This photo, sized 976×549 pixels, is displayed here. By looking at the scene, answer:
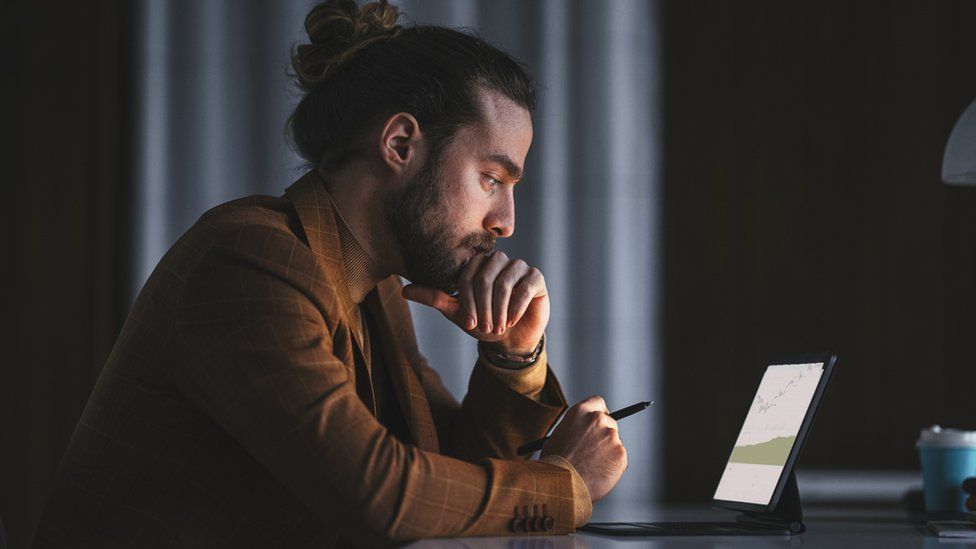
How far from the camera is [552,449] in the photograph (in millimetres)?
1303

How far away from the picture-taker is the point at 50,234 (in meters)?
3.09

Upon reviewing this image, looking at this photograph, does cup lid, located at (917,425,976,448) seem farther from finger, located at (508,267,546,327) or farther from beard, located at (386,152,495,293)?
beard, located at (386,152,495,293)

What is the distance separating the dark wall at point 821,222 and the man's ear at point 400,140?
1795mm

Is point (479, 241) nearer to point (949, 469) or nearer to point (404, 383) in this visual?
point (404, 383)

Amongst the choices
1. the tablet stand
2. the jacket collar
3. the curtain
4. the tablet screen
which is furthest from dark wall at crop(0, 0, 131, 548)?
the tablet stand

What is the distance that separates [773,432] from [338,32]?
870 mm

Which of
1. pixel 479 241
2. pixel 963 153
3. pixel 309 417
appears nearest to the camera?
pixel 309 417

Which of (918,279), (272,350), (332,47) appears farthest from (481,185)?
(918,279)

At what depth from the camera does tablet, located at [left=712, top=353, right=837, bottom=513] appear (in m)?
1.28

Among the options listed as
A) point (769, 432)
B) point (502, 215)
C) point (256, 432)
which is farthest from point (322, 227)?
point (769, 432)

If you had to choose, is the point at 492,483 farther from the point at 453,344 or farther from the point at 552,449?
the point at 453,344

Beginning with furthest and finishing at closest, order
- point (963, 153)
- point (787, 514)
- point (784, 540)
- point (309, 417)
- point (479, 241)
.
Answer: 1. point (963, 153)
2. point (479, 241)
3. point (787, 514)
4. point (784, 540)
5. point (309, 417)

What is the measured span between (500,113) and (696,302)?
5.86 feet

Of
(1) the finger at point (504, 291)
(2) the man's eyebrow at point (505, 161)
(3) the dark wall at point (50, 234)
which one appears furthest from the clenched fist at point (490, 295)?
(3) the dark wall at point (50, 234)
